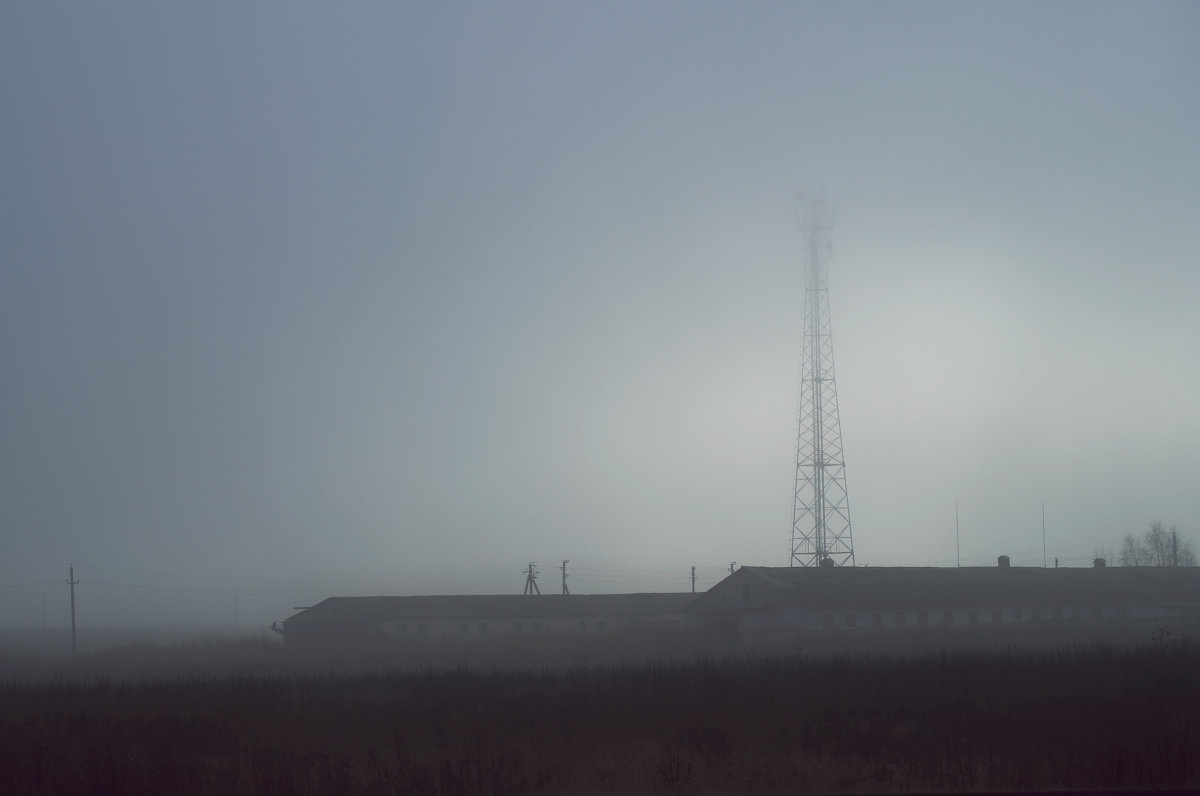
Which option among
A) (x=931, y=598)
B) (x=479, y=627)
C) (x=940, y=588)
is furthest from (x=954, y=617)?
(x=479, y=627)

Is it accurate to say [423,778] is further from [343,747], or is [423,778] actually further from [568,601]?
[568,601]

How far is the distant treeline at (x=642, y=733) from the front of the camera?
15039 mm

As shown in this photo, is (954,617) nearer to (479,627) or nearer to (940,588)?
(940,588)

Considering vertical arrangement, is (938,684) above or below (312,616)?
above

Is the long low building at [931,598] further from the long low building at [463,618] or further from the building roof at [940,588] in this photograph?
the long low building at [463,618]

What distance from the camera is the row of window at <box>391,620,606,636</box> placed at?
227 feet

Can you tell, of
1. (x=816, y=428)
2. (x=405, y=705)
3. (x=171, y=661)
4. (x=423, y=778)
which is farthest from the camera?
(x=171, y=661)

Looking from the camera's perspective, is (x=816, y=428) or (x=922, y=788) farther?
(x=816, y=428)

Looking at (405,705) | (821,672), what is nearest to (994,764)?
(821,672)

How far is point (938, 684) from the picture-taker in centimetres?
2294

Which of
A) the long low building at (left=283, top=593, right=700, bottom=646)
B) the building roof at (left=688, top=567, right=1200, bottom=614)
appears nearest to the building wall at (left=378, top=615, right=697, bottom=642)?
the long low building at (left=283, top=593, right=700, bottom=646)

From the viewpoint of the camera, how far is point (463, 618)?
232 ft

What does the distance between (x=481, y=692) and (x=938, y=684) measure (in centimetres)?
1017

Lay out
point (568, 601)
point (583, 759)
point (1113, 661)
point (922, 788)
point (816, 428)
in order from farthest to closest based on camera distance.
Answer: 1. point (568, 601)
2. point (816, 428)
3. point (1113, 661)
4. point (583, 759)
5. point (922, 788)
